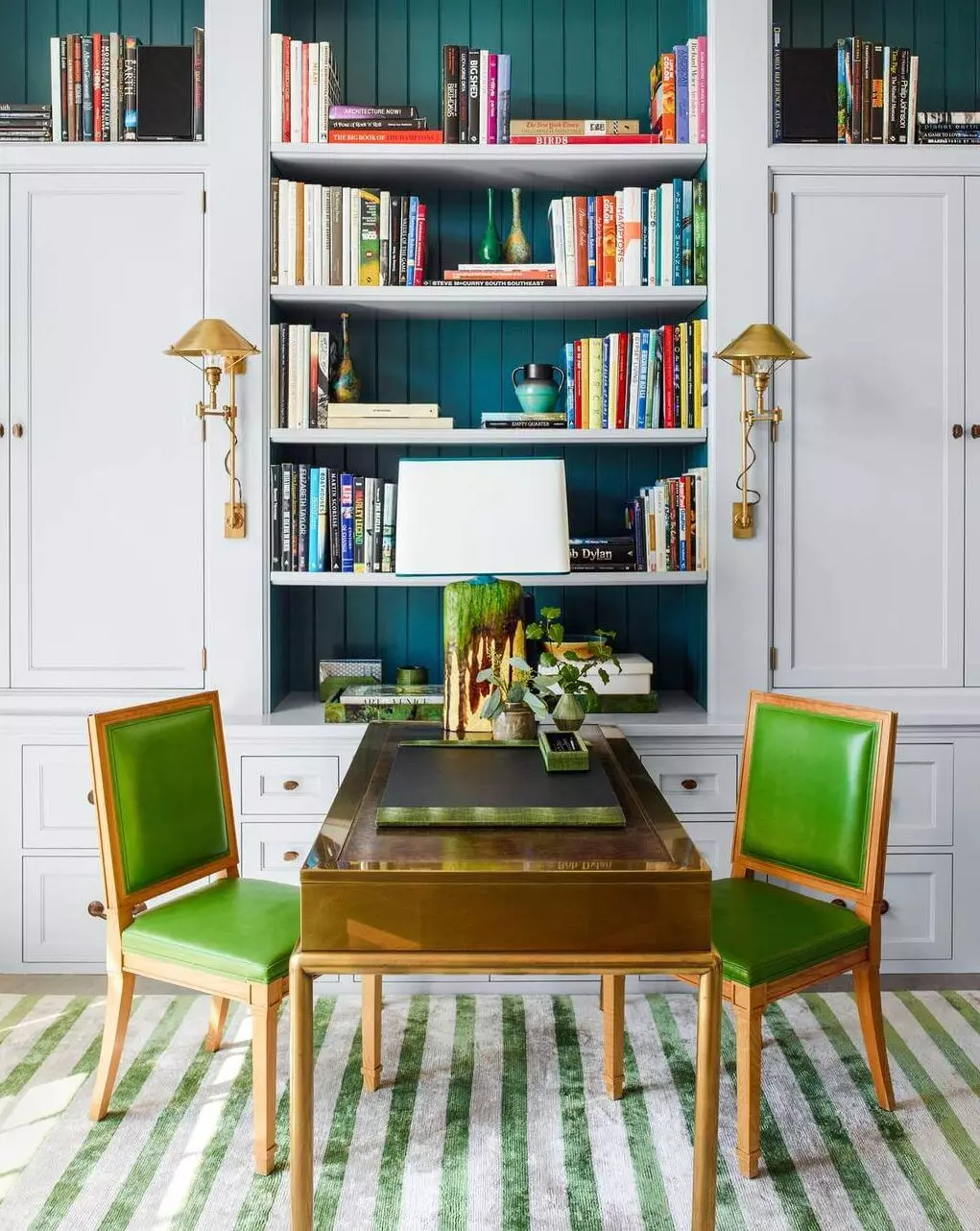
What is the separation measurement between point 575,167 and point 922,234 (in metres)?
0.94

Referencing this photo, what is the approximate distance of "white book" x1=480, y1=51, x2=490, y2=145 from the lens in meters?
2.75

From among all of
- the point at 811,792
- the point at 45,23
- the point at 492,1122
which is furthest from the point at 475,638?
the point at 45,23

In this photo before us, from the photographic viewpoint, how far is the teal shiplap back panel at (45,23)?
302 cm

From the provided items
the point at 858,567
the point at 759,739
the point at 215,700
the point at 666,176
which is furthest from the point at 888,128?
the point at 215,700

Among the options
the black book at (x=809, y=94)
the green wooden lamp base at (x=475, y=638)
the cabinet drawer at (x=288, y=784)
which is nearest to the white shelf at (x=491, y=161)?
the black book at (x=809, y=94)

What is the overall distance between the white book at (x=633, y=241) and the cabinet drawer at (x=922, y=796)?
1430mm

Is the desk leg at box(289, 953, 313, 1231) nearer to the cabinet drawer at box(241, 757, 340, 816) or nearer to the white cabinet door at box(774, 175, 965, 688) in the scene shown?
the cabinet drawer at box(241, 757, 340, 816)

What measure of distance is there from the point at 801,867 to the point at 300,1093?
46.0 inches

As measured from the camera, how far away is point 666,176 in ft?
9.74

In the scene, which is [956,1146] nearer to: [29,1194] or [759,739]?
[759,739]

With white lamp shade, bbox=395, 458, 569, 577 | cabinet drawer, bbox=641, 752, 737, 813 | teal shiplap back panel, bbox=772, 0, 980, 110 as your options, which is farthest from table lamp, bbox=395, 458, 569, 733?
teal shiplap back panel, bbox=772, 0, 980, 110

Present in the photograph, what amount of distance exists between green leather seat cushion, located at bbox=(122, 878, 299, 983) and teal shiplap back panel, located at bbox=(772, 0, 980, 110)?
279 centimetres

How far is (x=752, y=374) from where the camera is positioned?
2.65 m

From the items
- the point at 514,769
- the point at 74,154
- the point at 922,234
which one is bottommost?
the point at 514,769
